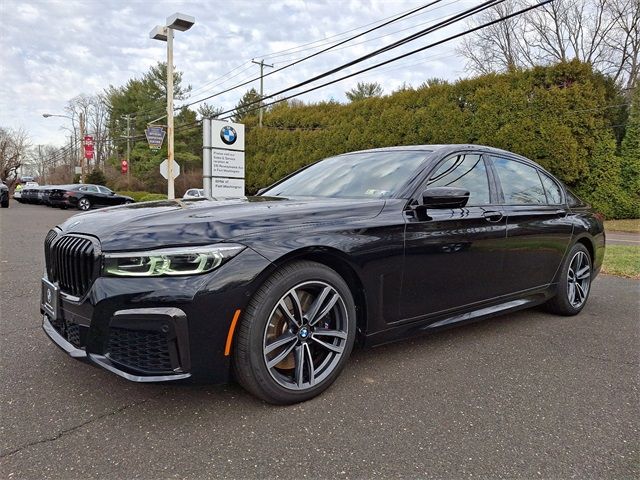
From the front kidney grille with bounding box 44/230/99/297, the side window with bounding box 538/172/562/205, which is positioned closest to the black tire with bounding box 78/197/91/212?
the front kidney grille with bounding box 44/230/99/297

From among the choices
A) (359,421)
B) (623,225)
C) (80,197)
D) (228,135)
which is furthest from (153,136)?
(359,421)

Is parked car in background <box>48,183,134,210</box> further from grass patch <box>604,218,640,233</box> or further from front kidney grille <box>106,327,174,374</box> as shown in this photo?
front kidney grille <box>106,327,174,374</box>

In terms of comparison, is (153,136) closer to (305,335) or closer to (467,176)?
(467,176)

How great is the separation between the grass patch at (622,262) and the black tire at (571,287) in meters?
2.88

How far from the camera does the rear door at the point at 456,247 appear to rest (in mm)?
2945

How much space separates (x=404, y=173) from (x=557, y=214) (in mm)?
1865

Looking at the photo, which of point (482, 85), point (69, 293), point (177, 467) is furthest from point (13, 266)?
point (482, 85)

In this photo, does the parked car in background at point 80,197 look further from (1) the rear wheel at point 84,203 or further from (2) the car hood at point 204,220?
(2) the car hood at point 204,220

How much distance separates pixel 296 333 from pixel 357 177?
145 centimetres

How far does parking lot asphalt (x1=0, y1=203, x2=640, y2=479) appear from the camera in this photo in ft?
6.42

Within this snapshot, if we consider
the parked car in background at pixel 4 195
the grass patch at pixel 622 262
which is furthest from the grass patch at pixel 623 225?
the parked car in background at pixel 4 195

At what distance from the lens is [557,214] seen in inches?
165

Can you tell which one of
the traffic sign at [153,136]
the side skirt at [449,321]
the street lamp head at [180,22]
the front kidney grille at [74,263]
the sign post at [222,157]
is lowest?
the side skirt at [449,321]

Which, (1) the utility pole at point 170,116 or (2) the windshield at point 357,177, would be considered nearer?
(2) the windshield at point 357,177
